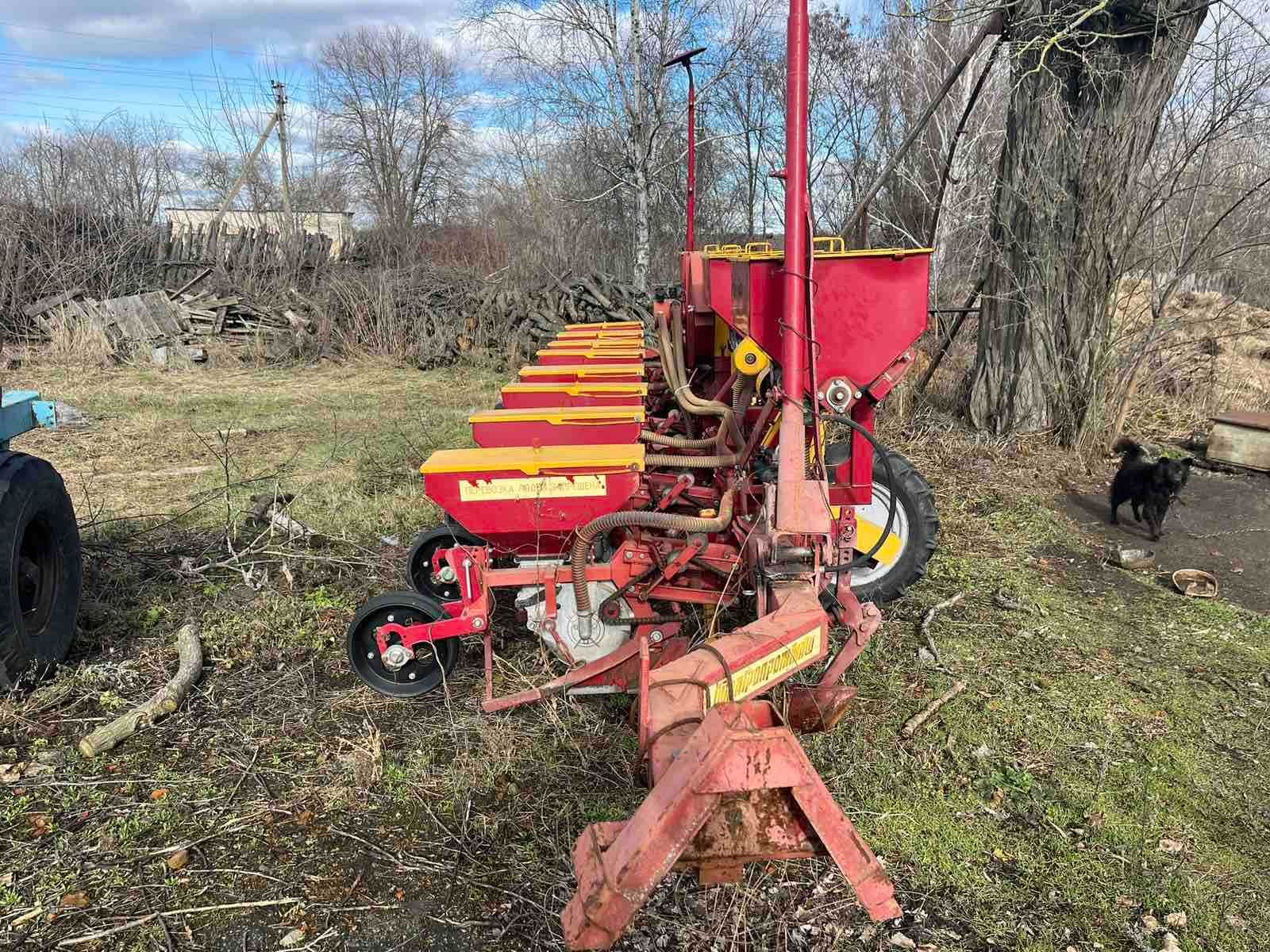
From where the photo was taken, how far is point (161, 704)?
3.29 meters

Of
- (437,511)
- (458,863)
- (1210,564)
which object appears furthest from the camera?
(437,511)

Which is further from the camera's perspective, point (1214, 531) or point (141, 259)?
point (141, 259)

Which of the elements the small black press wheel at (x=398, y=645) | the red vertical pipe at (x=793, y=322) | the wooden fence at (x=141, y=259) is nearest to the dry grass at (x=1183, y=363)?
the red vertical pipe at (x=793, y=322)

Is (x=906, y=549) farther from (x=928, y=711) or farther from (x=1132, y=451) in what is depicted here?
(x=1132, y=451)

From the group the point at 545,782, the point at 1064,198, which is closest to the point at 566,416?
the point at 545,782

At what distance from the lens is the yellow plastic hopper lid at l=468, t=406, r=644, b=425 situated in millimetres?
3643

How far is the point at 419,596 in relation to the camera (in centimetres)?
342

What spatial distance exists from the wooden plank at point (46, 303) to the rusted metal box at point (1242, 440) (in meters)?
15.7

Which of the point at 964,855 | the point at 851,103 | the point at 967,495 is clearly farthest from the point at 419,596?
the point at 851,103

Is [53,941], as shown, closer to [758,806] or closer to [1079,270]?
[758,806]

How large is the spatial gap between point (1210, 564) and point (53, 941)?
5.67 meters

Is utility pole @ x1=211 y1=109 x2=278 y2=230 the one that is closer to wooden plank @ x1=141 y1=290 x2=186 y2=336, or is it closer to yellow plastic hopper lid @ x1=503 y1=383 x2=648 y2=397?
wooden plank @ x1=141 y1=290 x2=186 y2=336

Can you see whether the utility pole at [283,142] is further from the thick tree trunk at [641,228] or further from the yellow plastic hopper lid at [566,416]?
the yellow plastic hopper lid at [566,416]

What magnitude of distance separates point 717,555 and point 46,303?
47.2ft
